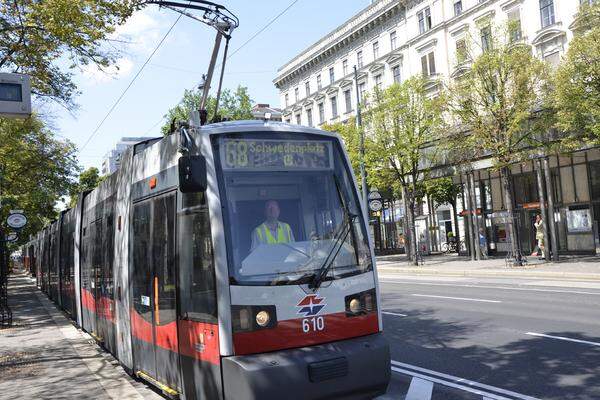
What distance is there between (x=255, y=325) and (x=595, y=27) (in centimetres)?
1851

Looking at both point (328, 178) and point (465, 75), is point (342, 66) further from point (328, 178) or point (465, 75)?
point (328, 178)

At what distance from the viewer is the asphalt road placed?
6.39m

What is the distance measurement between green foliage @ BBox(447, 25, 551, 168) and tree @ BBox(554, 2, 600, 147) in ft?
7.32

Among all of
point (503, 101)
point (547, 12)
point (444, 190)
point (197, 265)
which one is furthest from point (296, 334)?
point (444, 190)

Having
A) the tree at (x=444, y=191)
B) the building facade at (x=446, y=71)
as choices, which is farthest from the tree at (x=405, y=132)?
the tree at (x=444, y=191)

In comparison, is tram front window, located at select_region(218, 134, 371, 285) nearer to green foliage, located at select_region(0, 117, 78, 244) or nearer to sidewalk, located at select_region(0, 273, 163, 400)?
sidewalk, located at select_region(0, 273, 163, 400)

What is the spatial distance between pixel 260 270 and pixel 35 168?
1091 inches

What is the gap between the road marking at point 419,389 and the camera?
626 cm

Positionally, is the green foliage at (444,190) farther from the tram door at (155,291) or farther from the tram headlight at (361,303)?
the tram headlight at (361,303)

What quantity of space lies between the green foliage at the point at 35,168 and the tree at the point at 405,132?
16845 millimetres

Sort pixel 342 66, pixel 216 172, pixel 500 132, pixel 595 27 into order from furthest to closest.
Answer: pixel 342 66, pixel 500 132, pixel 595 27, pixel 216 172

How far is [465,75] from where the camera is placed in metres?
24.2

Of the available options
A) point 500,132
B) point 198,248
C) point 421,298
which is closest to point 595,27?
point 500,132

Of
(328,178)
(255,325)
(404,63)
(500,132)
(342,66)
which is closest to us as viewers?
(255,325)
